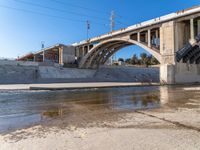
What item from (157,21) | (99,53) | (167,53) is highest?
(157,21)

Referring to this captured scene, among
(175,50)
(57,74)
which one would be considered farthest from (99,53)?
(175,50)

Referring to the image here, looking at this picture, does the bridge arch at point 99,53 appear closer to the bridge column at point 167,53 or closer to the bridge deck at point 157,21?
the bridge deck at point 157,21

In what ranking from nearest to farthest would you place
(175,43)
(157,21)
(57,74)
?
(175,43) → (157,21) → (57,74)

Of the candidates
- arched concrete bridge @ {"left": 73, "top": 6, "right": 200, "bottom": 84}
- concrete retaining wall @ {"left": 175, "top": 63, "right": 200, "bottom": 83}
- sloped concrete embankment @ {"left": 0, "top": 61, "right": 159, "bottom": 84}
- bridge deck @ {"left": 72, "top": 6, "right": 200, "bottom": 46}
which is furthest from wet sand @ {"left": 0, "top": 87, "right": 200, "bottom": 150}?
sloped concrete embankment @ {"left": 0, "top": 61, "right": 159, "bottom": 84}

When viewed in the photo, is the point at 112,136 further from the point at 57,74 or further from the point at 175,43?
the point at 57,74

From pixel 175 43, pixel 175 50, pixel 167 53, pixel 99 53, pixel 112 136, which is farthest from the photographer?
pixel 99 53

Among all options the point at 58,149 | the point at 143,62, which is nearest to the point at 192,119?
the point at 58,149

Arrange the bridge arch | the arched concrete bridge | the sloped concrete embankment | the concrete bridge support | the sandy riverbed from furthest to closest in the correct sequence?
the bridge arch
the sloped concrete embankment
the arched concrete bridge
the concrete bridge support
the sandy riverbed

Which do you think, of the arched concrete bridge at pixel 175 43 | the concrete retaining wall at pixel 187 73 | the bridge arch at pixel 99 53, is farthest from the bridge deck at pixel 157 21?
the concrete retaining wall at pixel 187 73

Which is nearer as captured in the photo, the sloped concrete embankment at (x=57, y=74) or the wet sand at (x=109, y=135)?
the wet sand at (x=109, y=135)

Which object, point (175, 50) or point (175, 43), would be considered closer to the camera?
point (175, 50)

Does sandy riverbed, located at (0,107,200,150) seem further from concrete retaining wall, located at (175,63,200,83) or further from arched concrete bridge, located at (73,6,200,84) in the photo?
concrete retaining wall, located at (175,63,200,83)

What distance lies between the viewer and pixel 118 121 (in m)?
5.74

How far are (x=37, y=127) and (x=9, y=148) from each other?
161 cm
